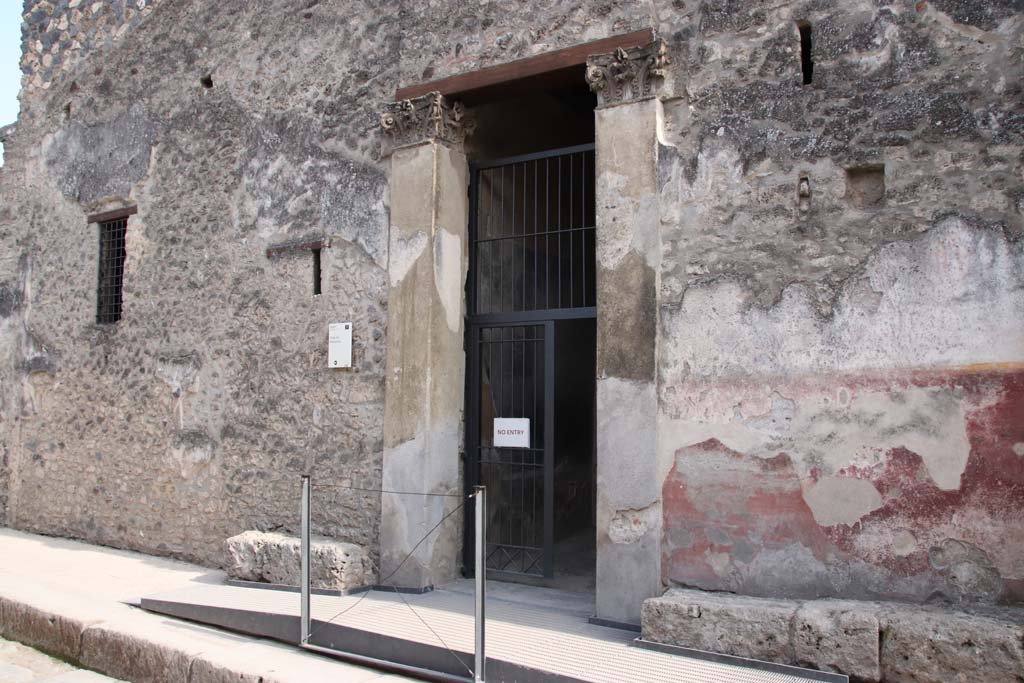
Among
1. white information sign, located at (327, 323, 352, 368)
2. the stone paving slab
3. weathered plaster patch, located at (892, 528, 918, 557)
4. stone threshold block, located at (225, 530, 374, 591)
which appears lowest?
the stone paving slab

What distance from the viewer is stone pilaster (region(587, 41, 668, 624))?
4.73 metres

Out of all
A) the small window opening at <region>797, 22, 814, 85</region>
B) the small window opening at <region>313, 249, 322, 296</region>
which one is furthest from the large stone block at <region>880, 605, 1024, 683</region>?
the small window opening at <region>313, 249, 322, 296</region>

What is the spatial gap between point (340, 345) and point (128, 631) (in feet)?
7.58

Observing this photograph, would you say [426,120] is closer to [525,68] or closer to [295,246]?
[525,68]

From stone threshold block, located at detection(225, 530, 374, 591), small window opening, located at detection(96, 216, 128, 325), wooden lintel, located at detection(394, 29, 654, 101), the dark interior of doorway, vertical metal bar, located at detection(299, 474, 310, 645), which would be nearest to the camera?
vertical metal bar, located at detection(299, 474, 310, 645)

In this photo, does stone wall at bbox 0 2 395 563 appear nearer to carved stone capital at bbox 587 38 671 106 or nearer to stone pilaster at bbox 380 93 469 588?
stone pilaster at bbox 380 93 469 588

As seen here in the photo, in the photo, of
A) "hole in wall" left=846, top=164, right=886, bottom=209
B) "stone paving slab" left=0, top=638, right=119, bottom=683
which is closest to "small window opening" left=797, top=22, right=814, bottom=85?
"hole in wall" left=846, top=164, right=886, bottom=209

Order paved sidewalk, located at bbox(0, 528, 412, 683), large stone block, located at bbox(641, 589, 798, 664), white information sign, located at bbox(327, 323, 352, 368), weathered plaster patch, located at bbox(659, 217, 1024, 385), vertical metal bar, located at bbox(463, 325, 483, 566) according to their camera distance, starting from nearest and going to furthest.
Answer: large stone block, located at bbox(641, 589, 798, 664) < weathered plaster patch, located at bbox(659, 217, 1024, 385) < paved sidewalk, located at bbox(0, 528, 412, 683) < vertical metal bar, located at bbox(463, 325, 483, 566) < white information sign, located at bbox(327, 323, 352, 368)

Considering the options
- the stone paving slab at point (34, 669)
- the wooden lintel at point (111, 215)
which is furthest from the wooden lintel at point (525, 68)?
the stone paving slab at point (34, 669)

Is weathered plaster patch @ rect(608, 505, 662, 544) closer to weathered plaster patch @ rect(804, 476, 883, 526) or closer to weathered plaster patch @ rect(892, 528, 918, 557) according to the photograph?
weathered plaster patch @ rect(804, 476, 883, 526)

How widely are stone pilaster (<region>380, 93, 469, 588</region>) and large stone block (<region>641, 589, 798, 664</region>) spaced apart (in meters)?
1.88

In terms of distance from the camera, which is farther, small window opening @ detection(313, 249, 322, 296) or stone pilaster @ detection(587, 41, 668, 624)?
small window opening @ detection(313, 249, 322, 296)

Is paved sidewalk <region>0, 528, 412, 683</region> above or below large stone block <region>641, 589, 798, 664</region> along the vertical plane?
below

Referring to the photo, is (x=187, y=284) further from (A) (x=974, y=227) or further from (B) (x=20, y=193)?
(A) (x=974, y=227)
